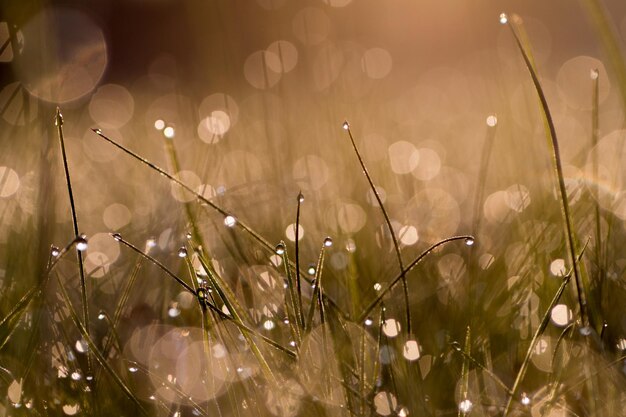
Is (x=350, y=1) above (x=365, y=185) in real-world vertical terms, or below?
above

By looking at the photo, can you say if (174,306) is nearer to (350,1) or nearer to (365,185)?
(365,185)

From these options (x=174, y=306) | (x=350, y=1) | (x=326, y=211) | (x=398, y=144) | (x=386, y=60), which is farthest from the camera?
(x=386, y=60)

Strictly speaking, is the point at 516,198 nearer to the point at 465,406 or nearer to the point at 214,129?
the point at 214,129

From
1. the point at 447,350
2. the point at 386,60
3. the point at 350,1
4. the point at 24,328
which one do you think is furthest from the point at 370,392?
the point at 386,60

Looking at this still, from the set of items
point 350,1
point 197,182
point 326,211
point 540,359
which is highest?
point 350,1

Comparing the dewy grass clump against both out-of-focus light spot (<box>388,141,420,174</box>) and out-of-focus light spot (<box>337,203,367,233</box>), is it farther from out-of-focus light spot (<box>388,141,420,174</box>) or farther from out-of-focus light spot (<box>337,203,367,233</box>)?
out-of-focus light spot (<box>388,141,420,174</box>)

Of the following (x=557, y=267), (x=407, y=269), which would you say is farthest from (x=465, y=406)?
(x=557, y=267)

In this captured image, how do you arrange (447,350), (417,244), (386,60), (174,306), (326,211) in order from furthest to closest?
(386,60) < (326,211) < (417,244) < (174,306) < (447,350)

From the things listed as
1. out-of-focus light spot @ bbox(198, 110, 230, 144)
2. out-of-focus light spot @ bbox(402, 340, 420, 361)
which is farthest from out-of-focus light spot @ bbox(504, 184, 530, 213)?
out-of-focus light spot @ bbox(198, 110, 230, 144)
